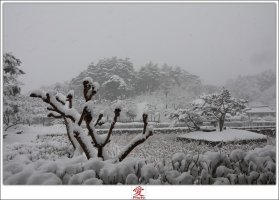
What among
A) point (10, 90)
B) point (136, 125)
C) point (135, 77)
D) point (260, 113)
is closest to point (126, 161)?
point (136, 125)

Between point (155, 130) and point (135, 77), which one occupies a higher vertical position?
point (135, 77)

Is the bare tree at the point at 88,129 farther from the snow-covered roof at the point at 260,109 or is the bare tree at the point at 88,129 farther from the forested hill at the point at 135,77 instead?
the snow-covered roof at the point at 260,109

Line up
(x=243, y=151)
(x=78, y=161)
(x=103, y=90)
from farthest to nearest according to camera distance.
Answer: (x=103, y=90) → (x=243, y=151) → (x=78, y=161)

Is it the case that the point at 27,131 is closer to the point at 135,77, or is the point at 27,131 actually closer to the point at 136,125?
the point at 136,125

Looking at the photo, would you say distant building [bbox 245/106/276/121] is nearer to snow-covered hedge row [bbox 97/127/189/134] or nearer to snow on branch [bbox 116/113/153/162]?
snow-covered hedge row [bbox 97/127/189/134]

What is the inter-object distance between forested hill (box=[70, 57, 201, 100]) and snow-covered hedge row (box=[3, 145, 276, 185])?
93 centimetres

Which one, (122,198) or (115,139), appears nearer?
(122,198)

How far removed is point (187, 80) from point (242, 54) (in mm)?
714

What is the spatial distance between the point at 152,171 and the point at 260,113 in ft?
5.10

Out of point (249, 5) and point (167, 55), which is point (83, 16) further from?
point (249, 5)

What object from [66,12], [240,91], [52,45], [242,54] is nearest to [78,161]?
[52,45]

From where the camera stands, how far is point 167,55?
3715mm

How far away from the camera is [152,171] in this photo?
2863mm

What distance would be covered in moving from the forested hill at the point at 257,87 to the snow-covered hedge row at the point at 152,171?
73cm
